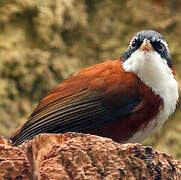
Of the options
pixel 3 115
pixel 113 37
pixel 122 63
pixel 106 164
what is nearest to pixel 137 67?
pixel 122 63

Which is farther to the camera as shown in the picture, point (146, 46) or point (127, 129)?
point (146, 46)

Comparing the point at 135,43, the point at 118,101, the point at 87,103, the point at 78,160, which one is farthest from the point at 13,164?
the point at 135,43

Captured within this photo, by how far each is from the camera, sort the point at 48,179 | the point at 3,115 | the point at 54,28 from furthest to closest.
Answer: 1. the point at 54,28
2. the point at 3,115
3. the point at 48,179

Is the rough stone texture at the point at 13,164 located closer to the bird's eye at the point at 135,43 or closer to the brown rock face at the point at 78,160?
the brown rock face at the point at 78,160

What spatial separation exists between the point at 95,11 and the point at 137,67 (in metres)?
2.88

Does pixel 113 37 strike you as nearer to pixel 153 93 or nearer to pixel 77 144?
pixel 153 93

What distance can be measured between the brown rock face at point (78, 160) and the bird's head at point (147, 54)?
1.57m

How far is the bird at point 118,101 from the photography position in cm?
493

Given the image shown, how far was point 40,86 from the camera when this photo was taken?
720 centimetres

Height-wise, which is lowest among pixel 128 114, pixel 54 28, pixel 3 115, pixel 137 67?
pixel 128 114

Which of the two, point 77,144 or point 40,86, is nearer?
point 77,144

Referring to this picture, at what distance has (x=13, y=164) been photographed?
3.23 metres

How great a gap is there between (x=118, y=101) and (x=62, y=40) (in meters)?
2.54

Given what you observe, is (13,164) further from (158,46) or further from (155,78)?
(158,46)
